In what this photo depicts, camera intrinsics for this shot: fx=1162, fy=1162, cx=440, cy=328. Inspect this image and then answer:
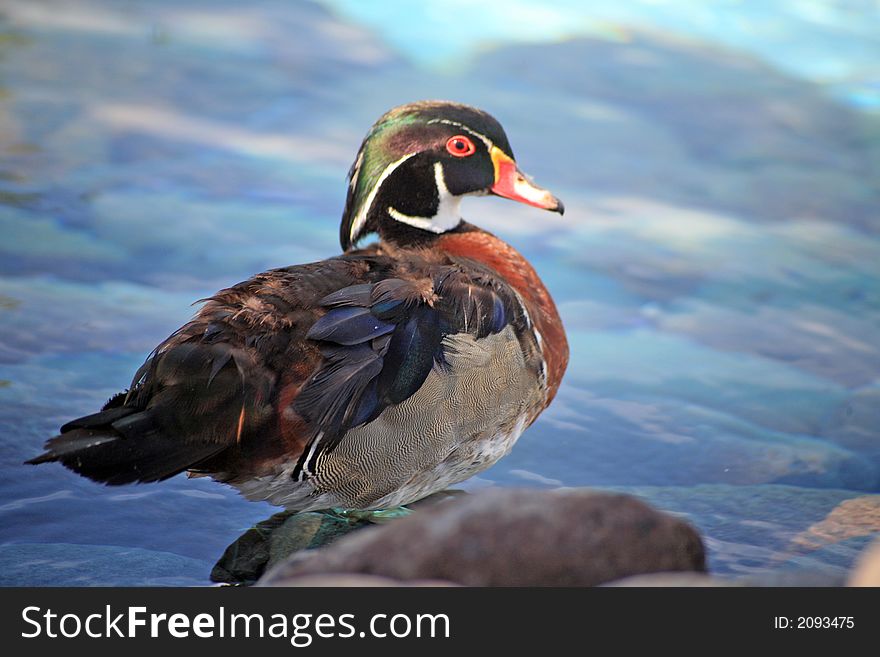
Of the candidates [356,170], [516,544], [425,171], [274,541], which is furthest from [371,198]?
[516,544]

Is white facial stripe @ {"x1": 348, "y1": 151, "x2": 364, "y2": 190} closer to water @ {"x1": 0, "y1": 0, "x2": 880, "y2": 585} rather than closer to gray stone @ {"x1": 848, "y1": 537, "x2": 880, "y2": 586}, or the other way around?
water @ {"x1": 0, "y1": 0, "x2": 880, "y2": 585}

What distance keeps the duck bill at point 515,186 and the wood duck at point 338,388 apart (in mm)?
496

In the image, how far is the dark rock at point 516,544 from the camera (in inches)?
116

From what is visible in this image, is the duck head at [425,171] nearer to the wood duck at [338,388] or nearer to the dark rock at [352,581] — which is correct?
the wood duck at [338,388]

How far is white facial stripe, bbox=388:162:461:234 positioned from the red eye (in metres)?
0.08

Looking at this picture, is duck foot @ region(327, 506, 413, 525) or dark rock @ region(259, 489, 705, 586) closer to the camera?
dark rock @ region(259, 489, 705, 586)

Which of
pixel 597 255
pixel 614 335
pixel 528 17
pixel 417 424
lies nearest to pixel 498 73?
pixel 528 17

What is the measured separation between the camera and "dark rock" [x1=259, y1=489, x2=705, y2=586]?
2.95 metres

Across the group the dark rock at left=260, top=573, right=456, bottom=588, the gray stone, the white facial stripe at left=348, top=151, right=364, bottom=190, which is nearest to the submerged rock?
the dark rock at left=260, top=573, right=456, bottom=588

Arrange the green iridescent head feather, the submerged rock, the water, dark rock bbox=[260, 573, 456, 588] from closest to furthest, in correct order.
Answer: dark rock bbox=[260, 573, 456, 588], the submerged rock, the water, the green iridescent head feather

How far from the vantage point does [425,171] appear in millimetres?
4840

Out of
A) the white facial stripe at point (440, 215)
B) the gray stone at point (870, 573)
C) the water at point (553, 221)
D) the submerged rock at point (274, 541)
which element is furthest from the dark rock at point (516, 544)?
the white facial stripe at point (440, 215)

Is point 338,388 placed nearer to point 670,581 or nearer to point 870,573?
point 670,581
